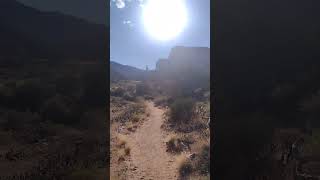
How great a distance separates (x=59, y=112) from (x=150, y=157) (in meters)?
8.16

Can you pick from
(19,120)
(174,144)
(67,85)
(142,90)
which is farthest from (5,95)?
(142,90)

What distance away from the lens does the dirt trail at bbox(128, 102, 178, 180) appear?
1351 centimetres

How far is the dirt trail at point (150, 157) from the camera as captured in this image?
13511 mm

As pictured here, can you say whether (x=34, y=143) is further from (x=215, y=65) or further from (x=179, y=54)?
(x=179, y=54)

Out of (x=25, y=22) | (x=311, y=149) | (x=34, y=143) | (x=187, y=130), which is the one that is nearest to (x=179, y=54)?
(x=25, y=22)

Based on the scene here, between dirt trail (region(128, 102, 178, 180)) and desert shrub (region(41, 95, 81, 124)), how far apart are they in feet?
11.6

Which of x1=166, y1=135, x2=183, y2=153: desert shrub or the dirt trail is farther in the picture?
x1=166, y1=135, x2=183, y2=153: desert shrub

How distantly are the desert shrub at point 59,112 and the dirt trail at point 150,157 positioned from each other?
3526 millimetres

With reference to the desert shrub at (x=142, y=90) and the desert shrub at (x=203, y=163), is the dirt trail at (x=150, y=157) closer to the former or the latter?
the desert shrub at (x=203, y=163)

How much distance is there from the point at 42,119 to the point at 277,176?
1517cm

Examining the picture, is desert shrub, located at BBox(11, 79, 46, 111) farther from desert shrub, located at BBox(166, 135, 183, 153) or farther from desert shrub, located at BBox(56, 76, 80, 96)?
desert shrub, located at BBox(166, 135, 183, 153)

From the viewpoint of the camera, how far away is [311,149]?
10.3 metres

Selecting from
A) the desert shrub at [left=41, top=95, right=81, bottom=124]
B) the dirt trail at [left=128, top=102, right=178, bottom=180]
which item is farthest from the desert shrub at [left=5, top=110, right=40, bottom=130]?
the dirt trail at [left=128, top=102, right=178, bottom=180]

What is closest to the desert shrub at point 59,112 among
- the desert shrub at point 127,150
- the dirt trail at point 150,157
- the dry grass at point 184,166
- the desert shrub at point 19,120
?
the desert shrub at point 19,120
